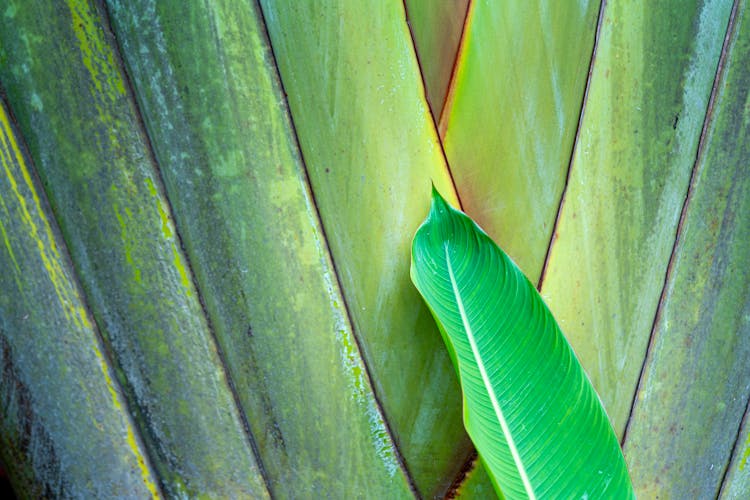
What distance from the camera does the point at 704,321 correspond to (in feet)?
1.45

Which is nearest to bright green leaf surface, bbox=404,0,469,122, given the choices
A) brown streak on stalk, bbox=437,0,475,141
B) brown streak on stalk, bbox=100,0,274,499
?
brown streak on stalk, bbox=437,0,475,141

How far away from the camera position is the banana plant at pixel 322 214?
1.24 ft

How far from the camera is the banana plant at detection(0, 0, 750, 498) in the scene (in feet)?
1.24

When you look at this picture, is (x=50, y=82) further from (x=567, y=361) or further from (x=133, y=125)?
(x=567, y=361)

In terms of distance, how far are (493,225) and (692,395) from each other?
20cm

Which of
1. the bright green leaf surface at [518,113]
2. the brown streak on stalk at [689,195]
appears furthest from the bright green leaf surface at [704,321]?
the bright green leaf surface at [518,113]

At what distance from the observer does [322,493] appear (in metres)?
0.41

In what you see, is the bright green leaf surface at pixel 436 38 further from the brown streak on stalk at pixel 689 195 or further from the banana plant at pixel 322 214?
the brown streak on stalk at pixel 689 195

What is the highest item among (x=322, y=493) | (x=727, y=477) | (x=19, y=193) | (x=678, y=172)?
(x=19, y=193)

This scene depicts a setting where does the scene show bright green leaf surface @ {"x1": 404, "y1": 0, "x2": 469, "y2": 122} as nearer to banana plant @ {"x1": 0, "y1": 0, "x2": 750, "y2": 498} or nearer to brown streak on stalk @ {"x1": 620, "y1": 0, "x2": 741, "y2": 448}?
banana plant @ {"x1": 0, "y1": 0, "x2": 750, "y2": 498}

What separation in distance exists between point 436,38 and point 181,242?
0.68ft

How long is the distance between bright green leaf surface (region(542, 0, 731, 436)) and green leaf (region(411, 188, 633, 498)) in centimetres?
3

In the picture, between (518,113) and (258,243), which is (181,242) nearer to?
(258,243)

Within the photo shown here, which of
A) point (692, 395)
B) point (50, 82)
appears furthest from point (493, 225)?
point (50, 82)
